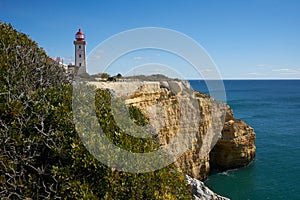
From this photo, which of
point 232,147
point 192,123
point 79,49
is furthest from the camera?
point 232,147

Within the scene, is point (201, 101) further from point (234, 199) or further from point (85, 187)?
point (85, 187)

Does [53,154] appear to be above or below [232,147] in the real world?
above

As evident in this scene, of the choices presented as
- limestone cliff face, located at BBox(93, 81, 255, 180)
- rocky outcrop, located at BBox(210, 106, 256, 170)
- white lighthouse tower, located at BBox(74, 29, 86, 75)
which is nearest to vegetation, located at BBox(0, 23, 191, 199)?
limestone cliff face, located at BBox(93, 81, 255, 180)

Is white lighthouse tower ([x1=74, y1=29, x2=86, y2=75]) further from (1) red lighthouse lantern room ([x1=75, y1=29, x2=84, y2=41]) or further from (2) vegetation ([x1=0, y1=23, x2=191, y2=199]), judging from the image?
(2) vegetation ([x1=0, y1=23, x2=191, y2=199])

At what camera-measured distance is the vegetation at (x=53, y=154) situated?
5.83 m

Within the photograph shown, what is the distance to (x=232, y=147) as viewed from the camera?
26156 mm

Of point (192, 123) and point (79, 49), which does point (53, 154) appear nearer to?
point (192, 123)

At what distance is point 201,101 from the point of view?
2377 centimetres

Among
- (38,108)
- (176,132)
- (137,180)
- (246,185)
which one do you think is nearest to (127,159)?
(137,180)

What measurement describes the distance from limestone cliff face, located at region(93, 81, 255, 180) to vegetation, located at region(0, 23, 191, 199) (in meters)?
8.32

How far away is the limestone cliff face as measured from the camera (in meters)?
18.0

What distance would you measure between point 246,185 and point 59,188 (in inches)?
818

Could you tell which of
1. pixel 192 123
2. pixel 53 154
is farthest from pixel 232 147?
pixel 53 154

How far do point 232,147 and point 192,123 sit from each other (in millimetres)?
6227
